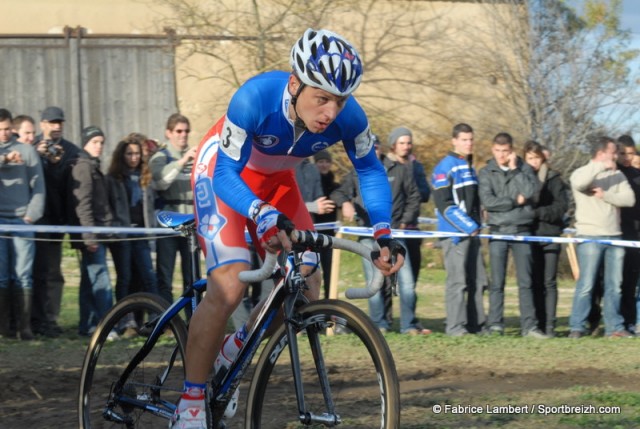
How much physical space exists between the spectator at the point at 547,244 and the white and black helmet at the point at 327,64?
680 centimetres

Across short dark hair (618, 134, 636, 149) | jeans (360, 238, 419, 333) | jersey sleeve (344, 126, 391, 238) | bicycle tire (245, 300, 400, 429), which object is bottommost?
jeans (360, 238, 419, 333)

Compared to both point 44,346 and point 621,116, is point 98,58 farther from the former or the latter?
point 44,346

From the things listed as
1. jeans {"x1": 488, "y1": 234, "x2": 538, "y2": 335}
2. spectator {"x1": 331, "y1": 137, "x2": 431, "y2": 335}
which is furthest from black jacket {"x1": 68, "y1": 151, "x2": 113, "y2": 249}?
jeans {"x1": 488, "y1": 234, "x2": 538, "y2": 335}

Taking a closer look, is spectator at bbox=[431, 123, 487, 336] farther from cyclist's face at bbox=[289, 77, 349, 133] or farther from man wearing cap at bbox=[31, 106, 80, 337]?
cyclist's face at bbox=[289, 77, 349, 133]

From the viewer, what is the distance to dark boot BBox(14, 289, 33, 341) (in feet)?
34.9

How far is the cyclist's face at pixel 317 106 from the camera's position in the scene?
5.06 m

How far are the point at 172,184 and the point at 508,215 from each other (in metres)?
3.60

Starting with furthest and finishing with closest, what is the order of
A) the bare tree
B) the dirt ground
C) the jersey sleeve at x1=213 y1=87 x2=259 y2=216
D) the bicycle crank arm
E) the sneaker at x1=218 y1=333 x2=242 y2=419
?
the bare tree < the dirt ground < the sneaker at x1=218 y1=333 x2=242 y2=419 < the jersey sleeve at x1=213 y1=87 x2=259 y2=216 < the bicycle crank arm

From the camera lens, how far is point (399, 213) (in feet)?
37.9

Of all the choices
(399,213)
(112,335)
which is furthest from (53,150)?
(112,335)

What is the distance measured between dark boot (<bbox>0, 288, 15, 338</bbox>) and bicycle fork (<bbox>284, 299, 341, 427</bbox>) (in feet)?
20.7

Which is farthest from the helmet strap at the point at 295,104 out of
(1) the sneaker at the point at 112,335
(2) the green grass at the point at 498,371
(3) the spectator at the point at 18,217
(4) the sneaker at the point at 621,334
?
(4) the sneaker at the point at 621,334

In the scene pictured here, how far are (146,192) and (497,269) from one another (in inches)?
153

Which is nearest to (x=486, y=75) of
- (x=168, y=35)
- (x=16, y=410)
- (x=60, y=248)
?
(x=168, y=35)
